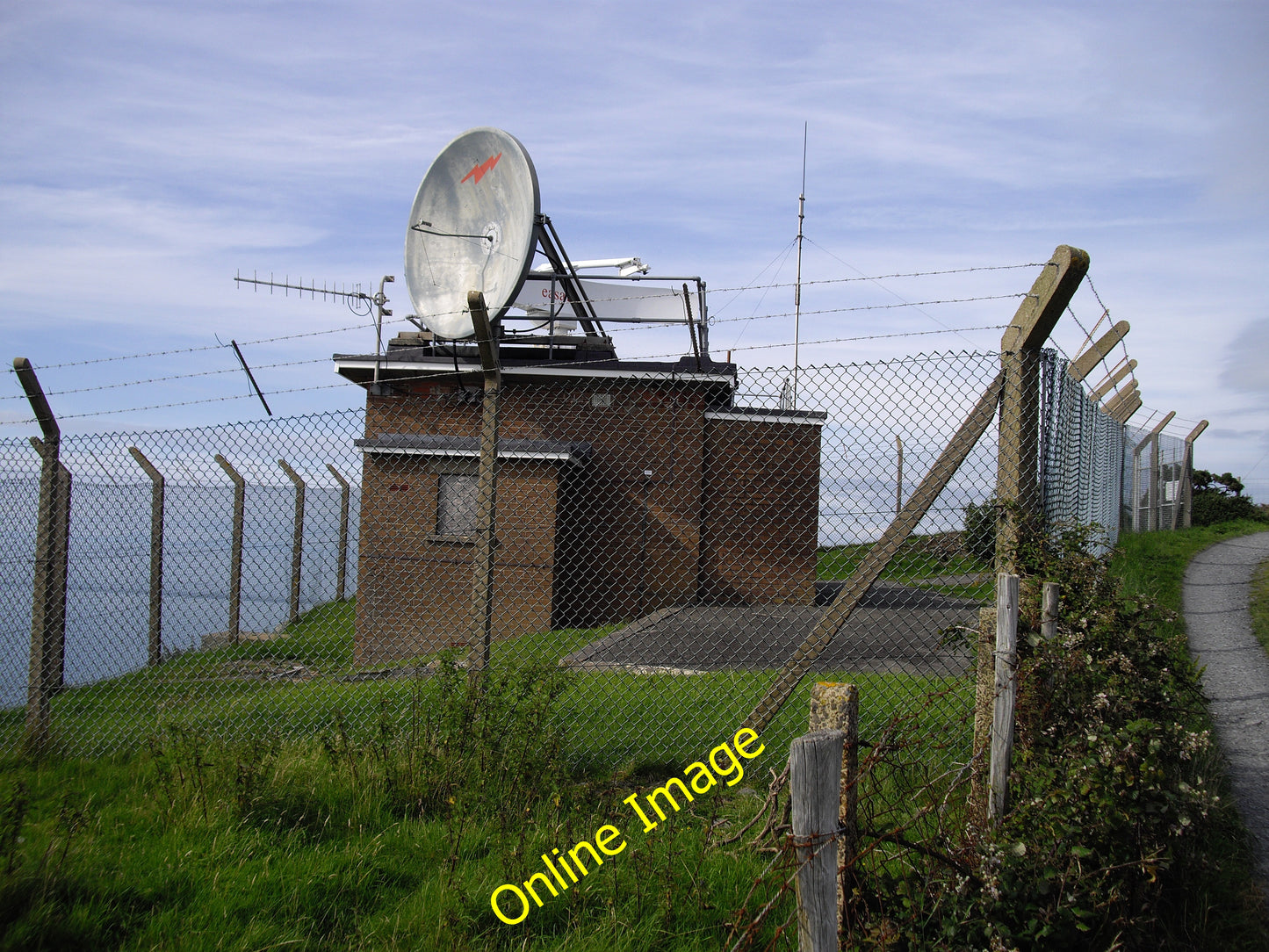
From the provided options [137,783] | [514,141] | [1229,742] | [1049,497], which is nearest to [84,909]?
[137,783]

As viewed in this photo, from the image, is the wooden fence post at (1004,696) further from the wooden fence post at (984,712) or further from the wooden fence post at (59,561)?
the wooden fence post at (59,561)

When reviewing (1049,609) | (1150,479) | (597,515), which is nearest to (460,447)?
(597,515)

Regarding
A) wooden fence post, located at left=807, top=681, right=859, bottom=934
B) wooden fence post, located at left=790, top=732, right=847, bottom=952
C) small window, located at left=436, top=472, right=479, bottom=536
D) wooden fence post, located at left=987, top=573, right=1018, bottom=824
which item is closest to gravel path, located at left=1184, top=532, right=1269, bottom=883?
wooden fence post, located at left=987, top=573, right=1018, bottom=824

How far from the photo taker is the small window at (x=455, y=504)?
13.8m

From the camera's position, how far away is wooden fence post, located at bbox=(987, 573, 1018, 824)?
2.87 metres

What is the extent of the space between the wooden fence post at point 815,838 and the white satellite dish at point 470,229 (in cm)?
658

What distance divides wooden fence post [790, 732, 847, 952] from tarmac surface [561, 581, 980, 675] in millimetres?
4696

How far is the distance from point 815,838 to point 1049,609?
1.78 meters

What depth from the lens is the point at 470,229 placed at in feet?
30.0

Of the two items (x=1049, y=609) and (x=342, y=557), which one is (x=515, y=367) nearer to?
(x=342, y=557)

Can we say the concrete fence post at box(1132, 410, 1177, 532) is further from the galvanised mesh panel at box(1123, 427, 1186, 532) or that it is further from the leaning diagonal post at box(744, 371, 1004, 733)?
the leaning diagonal post at box(744, 371, 1004, 733)

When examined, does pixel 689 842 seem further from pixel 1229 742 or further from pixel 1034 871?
pixel 1229 742

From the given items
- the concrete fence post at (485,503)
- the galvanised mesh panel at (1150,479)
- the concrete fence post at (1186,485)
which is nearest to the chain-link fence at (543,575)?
the concrete fence post at (485,503)

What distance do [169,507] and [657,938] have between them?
787cm
